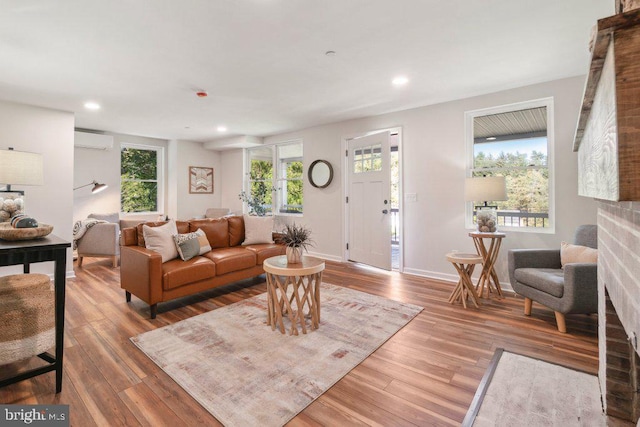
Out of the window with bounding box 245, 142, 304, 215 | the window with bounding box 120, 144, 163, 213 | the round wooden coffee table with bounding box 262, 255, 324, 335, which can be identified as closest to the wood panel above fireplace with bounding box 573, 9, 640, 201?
the round wooden coffee table with bounding box 262, 255, 324, 335

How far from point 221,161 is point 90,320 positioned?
17.7 feet

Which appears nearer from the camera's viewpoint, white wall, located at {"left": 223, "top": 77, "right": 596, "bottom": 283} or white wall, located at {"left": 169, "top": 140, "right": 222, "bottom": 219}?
white wall, located at {"left": 223, "top": 77, "right": 596, "bottom": 283}

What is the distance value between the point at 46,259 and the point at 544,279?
368 cm

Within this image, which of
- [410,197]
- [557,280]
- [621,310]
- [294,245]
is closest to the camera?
[621,310]

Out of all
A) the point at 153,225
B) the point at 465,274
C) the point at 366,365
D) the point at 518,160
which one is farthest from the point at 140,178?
the point at 518,160

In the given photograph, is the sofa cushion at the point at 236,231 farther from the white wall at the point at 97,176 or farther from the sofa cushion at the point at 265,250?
the white wall at the point at 97,176

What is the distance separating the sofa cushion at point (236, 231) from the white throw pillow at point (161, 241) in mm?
947

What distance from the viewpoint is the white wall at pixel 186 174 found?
688cm

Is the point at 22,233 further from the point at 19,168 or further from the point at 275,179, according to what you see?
the point at 275,179

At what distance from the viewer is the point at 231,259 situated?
140 inches

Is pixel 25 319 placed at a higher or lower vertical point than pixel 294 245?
lower

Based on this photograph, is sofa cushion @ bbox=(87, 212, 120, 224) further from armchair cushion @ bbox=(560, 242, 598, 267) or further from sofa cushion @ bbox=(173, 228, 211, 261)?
armchair cushion @ bbox=(560, 242, 598, 267)

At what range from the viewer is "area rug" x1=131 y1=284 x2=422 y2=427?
67.9 inches

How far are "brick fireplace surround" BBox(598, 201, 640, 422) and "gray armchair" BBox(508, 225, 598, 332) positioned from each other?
934 mm
